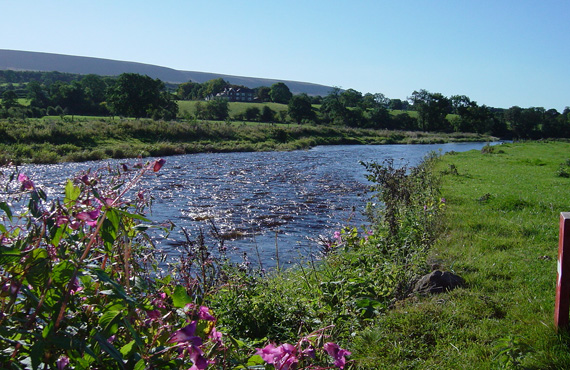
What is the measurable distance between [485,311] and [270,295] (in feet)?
8.08

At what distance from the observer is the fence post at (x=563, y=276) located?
13.6 feet

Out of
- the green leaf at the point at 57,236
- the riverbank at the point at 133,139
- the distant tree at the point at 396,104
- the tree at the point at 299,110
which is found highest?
the distant tree at the point at 396,104

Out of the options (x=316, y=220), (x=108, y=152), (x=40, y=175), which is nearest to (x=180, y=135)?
(x=108, y=152)

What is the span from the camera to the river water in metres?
11.1

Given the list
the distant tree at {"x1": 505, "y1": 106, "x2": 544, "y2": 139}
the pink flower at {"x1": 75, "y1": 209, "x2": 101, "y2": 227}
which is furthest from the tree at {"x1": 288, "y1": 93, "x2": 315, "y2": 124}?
the pink flower at {"x1": 75, "y1": 209, "x2": 101, "y2": 227}

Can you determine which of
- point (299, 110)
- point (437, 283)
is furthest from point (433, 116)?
point (437, 283)

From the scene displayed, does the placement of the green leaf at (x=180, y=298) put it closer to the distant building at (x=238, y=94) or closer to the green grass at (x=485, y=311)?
the green grass at (x=485, y=311)

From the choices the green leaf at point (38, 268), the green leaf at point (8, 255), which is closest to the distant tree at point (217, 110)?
the green leaf at point (38, 268)

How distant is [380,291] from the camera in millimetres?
5758

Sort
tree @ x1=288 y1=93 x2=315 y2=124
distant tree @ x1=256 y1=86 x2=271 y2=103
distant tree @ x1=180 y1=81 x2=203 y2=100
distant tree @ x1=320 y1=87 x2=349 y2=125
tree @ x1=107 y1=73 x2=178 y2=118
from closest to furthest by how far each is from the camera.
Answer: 1. tree @ x1=107 y1=73 x2=178 y2=118
2. distant tree @ x1=320 y1=87 x2=349 y2=125
3. tree @ x1=288 y1=93 x2=315 y2=124
4. distant tree @ x1=180 y1=81 x2=203 y2=100
5. distant tree @ x1=256 y1=86 x2=271 y2=103

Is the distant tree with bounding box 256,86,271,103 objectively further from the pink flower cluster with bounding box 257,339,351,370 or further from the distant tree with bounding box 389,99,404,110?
the pink flower cluster with bounding box 257,339,351,370

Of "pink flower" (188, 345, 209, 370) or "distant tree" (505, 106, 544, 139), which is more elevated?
"distant tree" (505, 106, 544, 139)

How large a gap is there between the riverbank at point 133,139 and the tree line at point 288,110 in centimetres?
2006

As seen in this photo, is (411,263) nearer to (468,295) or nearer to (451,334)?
(468,295)
